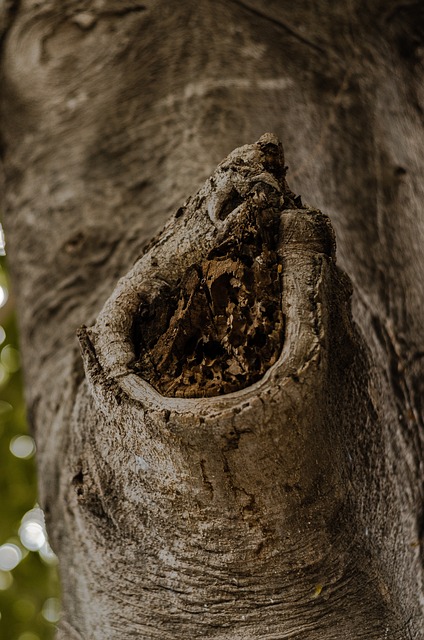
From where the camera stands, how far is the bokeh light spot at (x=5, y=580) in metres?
2.64

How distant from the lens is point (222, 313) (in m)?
0.80

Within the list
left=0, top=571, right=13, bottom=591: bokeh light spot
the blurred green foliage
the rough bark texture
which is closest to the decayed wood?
the rough bark texture

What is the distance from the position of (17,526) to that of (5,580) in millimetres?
206

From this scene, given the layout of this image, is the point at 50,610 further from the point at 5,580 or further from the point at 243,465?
the point at 243,465

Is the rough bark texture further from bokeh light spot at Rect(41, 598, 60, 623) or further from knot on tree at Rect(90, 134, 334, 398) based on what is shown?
bokeh light spot at Rect(41, 598, 60, 623)

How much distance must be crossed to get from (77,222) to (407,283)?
565 millimetres

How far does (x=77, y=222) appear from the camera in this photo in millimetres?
1308

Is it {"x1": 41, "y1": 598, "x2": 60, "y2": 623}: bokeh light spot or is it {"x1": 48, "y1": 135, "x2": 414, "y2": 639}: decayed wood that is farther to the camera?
{"x1": 41, "y1": 598, "x2": 60, "y2": 623}: bokeh light spot

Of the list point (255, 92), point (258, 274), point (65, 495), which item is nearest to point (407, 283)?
point (255, 92)

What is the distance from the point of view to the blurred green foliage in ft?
8.54

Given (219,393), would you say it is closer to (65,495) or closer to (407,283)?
(65,495)

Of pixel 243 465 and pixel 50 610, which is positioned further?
pixel 50 610

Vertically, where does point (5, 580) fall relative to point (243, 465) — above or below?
below

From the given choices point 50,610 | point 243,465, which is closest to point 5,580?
point 50,610
